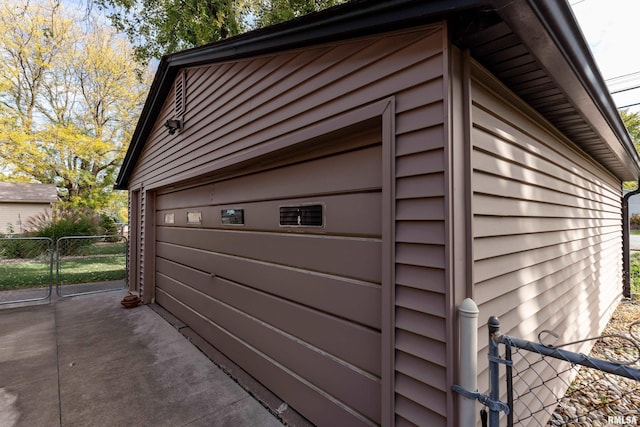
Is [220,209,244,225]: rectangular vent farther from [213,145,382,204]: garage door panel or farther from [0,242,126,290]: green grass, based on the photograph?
[0,242,126,290]: green grass

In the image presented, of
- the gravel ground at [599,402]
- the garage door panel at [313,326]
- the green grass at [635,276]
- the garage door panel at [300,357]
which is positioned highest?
the garage door panel at [313,326]

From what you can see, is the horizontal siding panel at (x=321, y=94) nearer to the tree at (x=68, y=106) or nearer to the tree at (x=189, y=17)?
the tree at (x=189, y=17)

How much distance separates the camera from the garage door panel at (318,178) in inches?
70.2

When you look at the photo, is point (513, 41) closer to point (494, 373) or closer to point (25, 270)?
point (494, 373)

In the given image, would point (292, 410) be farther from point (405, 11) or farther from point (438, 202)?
point (405, 11)

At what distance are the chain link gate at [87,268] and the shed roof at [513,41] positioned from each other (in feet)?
15.7

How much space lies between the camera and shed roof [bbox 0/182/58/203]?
1404cm

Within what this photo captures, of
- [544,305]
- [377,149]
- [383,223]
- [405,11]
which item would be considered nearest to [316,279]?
[383,223]

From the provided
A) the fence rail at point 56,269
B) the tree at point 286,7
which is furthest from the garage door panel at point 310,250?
the tree at point 286,7

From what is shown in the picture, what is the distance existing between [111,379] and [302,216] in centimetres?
253

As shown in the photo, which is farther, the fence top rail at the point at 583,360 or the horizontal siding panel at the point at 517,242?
the horizontal siding panel at the point at 517,242

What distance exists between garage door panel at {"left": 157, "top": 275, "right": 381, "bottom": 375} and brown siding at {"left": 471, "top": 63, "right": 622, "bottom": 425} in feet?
2.05

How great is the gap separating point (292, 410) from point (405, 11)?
2842 millimetres

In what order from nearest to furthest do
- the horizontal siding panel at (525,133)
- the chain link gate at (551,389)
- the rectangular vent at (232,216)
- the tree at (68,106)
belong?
the chain link gate at (551,389) → the horizontal siding panel at (525,133) → the rectangular vent at (232,216) → the tree at (68,106)
